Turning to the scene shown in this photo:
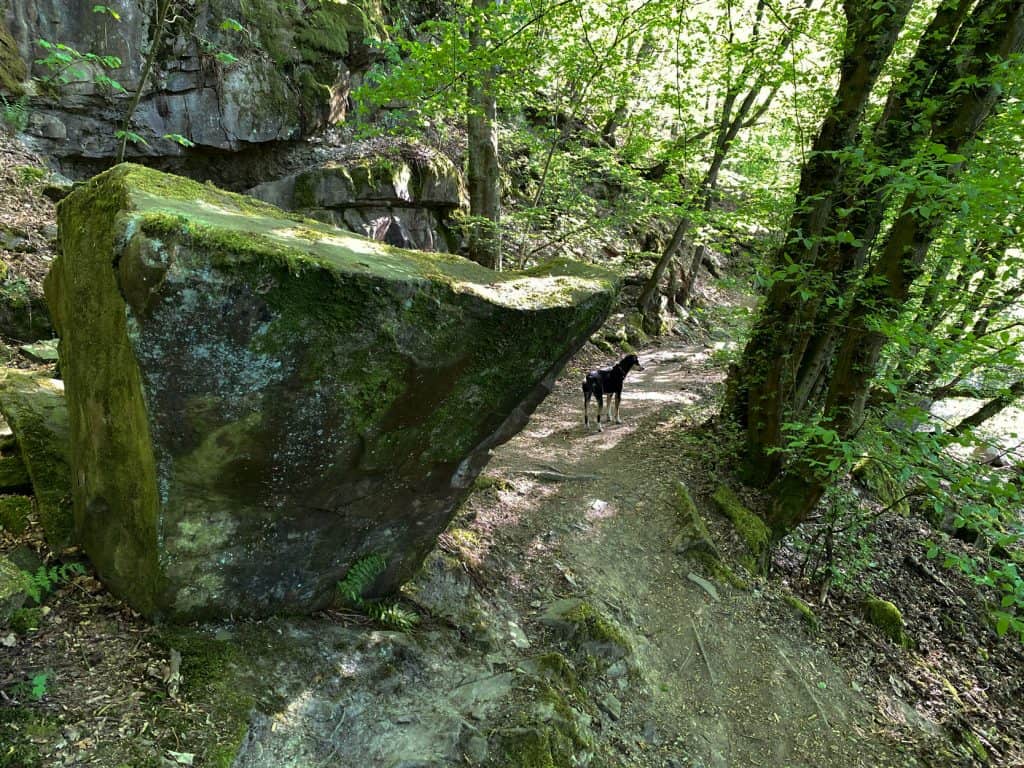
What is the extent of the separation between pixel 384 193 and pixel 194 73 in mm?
4143

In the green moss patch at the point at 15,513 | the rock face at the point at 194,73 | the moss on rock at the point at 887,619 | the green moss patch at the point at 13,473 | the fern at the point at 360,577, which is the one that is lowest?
the moss on rock at the point at 887,619

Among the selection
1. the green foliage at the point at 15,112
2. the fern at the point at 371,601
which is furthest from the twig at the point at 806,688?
the green foliage at the point at 15,112

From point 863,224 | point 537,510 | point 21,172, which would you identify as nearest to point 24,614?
point 537,510

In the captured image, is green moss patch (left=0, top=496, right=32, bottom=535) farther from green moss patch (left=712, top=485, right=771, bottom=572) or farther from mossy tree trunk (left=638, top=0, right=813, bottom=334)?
mossy tree trunk (left=638, top=0, right=813, bottom=334)

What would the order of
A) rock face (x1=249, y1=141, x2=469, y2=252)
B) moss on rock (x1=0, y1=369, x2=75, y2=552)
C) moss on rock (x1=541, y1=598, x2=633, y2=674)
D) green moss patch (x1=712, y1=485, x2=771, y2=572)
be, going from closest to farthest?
moss on rock (x1=0, y1=369, x2=75, y2=552), moss on rock (x1=541, y1=598, x2=633, y2=674), green moss patch (x1=712, y1=485, x2=771, y2=572), rock face (x1=249, y1=141, x2=469, y2=252)

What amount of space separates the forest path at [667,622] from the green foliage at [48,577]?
3.58m

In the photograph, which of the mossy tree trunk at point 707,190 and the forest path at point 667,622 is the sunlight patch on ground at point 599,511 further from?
the mossy tree trunk at point 707,190

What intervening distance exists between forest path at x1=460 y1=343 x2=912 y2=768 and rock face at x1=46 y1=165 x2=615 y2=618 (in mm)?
2574

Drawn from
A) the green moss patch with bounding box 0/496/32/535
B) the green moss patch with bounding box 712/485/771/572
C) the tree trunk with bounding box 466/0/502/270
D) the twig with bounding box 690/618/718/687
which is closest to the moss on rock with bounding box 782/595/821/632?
the green moss patch with bounding box 712/485/771/572

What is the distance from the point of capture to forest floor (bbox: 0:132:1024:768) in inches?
110

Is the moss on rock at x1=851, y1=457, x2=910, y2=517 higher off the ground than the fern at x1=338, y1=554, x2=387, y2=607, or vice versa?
the fern at x1=338, y1=554, x2=387, y2=607

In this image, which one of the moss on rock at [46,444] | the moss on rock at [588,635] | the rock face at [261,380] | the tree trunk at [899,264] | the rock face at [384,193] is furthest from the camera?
the rock face at [384,193]

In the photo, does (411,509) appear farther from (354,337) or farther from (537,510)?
(537,510)

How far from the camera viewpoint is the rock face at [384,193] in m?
11.8
